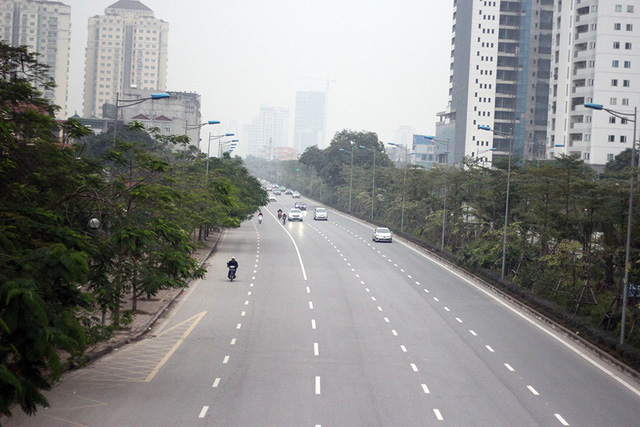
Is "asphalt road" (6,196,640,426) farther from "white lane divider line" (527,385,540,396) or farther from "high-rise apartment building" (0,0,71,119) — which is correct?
"high-rise apartment building" (0,0,71,119)

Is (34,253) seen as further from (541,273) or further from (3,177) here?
(541,273)

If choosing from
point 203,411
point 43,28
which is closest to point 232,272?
point 203,411

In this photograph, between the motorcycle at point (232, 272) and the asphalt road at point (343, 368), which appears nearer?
the asphalt road at point (343, 368)

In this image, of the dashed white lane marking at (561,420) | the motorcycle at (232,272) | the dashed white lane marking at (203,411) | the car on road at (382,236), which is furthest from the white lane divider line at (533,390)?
the car on road at (382,236)

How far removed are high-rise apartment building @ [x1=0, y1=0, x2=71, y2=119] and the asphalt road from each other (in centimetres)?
15556

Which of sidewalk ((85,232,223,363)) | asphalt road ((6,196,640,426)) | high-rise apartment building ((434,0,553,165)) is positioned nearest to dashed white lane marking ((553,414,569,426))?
asphalt road ((6,196,640,426))

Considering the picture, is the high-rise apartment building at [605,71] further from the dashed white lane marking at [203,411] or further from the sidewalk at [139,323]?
the dashed white lane marking at [203,411]

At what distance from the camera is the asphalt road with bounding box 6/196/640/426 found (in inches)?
685

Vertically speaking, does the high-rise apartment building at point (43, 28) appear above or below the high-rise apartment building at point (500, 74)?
above

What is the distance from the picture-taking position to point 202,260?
154 feet

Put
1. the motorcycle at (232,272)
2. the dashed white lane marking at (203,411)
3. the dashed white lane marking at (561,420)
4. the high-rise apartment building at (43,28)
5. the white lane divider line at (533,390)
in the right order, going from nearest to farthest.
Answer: the dashed white lane marking at (203,411)
the dashed white lane marking at (561,420)
the white lane divider line at (533,390)
the motorcycle at (232,272)
the high-rise apartment building at (43,28)

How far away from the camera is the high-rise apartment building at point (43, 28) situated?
178375 millimetres

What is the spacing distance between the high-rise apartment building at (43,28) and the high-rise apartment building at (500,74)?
98.9 meters

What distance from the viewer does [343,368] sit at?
21.9 meters
